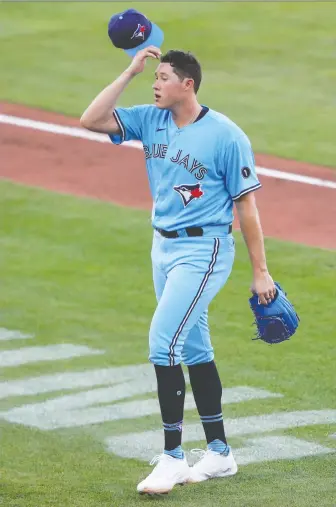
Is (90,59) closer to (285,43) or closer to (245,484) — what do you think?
(285,43)

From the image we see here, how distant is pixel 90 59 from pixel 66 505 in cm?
1365

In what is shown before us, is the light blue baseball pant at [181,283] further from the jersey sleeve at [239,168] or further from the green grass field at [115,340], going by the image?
the green grass field at [115,340]

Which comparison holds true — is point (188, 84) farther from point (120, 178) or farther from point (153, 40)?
point (120, 178)

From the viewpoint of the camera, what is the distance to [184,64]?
19.4ft

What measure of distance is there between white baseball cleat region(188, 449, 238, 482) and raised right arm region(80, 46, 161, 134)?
171cm

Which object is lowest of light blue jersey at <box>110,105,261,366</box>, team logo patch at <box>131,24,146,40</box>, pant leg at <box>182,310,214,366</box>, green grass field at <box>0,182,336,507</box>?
green grass field at <box>0,182,336,507</box>

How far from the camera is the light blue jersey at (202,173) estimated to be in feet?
19.1

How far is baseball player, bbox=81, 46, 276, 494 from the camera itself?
A: 5.82 meters

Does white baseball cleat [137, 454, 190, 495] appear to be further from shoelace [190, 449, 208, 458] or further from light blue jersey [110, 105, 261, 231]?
light blue jersey [110, 105, 261, 231]

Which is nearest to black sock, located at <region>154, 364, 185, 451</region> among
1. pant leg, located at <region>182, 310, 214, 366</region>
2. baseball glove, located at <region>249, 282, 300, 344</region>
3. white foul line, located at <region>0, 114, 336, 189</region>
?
pant leg, located at <region>182, 310, 214, 366</region>

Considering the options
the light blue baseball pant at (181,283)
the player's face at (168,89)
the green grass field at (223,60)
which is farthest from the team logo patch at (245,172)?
the green grass field at (223,60)

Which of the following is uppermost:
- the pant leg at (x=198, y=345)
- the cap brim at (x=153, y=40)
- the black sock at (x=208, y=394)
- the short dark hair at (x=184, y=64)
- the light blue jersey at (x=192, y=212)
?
the cap brim at (x=153, y=40)

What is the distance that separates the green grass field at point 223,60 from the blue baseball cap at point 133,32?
26.1ft

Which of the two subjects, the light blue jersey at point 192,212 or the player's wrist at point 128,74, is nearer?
the light blue jersey at point 192,212
